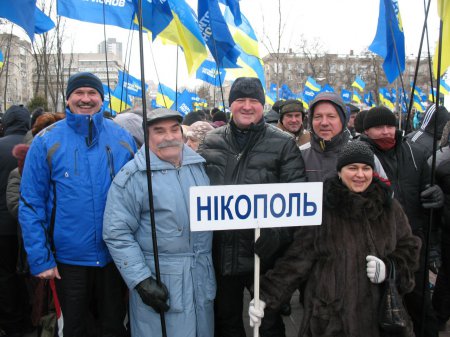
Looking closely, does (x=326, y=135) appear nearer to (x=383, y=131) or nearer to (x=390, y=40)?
(x=383, y=131)

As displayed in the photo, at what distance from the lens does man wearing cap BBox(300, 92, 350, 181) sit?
3.14 m

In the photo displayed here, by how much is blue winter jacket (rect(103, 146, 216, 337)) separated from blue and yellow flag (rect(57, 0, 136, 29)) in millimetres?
3617

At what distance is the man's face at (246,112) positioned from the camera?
2.99 metres

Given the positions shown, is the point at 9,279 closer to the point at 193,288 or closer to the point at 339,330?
the point at 193,288

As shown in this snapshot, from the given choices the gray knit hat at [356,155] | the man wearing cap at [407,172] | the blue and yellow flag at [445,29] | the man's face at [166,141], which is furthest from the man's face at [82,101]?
the blue and yellow flag at [445,29]

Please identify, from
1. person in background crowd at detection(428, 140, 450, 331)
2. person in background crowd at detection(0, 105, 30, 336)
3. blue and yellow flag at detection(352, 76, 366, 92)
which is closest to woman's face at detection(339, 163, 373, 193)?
person in background crowd at detection(428, 140, 450, 331)

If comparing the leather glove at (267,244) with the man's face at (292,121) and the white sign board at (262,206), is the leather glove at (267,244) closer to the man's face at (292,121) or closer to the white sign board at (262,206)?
the white sign board at (262,206)

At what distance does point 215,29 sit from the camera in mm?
5805

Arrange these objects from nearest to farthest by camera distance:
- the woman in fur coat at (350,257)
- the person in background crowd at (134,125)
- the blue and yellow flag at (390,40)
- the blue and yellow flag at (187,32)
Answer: the woman in fur coat at (350,257) → the person in background crowd at (134,125) → the blue and yellow flag at (390,40) → the blue and yellow flag at (187,32)

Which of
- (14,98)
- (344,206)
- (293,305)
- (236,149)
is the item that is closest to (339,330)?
(344,206)

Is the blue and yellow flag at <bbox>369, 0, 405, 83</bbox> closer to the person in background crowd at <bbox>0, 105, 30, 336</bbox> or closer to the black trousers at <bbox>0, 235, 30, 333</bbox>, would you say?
the person in background crowd at <bbox>0, 105, 30, 336</bbox>

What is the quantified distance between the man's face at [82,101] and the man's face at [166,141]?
0.53 m

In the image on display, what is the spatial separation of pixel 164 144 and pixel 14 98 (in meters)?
51.1

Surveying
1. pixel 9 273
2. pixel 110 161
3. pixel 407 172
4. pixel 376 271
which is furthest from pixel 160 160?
pixel 9 273
